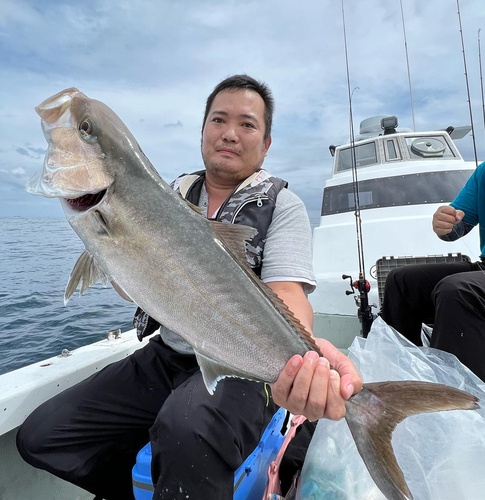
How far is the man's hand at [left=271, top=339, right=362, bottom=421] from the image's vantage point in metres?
1.63

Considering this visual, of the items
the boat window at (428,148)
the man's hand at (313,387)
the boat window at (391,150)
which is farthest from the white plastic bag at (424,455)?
the boat window at (428,148)

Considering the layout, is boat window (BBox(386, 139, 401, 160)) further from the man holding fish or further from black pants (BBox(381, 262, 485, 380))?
the man holding fish

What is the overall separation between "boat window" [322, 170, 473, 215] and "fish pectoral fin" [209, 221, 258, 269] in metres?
6.24

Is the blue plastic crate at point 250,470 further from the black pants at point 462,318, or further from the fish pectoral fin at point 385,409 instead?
the black pants at point 462,318

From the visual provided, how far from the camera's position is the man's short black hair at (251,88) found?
2906 mm

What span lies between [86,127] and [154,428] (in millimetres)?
1477

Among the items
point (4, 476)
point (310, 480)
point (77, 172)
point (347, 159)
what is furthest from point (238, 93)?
point (347, 159)

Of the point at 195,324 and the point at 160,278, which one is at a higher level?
the point at 160,278

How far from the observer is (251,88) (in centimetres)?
291

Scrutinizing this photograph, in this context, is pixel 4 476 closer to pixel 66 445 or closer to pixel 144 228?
pixel 66 445

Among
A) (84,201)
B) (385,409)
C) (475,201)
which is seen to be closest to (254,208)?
(84,201)

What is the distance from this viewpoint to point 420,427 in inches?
87.1

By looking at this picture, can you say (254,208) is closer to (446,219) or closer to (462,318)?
(462,318)

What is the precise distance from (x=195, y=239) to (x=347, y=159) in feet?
28.7
